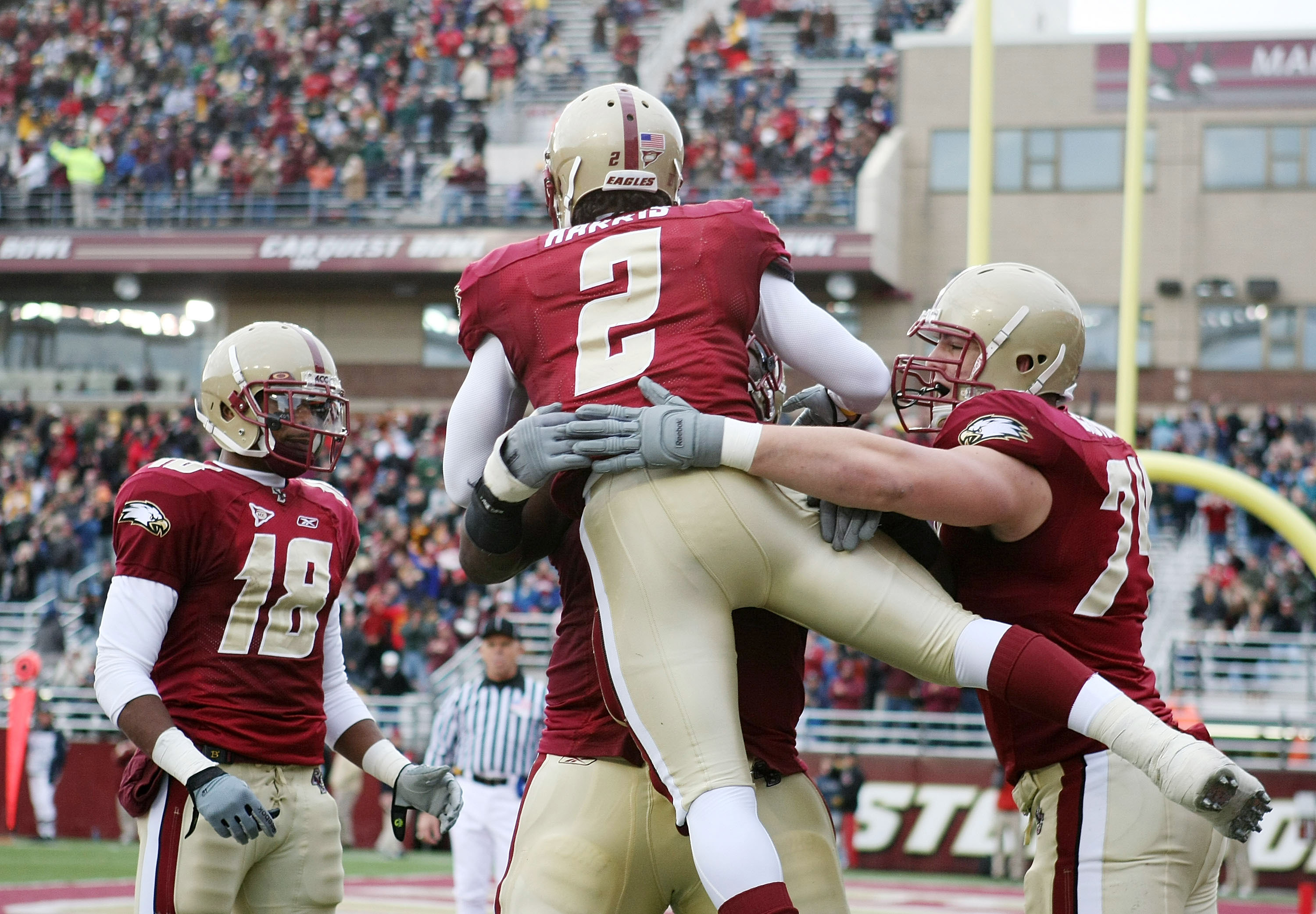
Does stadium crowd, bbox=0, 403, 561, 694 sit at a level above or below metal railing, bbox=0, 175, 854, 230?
below

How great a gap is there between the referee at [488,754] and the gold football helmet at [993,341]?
466 cm

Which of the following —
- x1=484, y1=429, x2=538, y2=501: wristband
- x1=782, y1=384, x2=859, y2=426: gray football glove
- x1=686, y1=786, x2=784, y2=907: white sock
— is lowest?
x1=686, y1=786, x2=784, y2=907: white sock

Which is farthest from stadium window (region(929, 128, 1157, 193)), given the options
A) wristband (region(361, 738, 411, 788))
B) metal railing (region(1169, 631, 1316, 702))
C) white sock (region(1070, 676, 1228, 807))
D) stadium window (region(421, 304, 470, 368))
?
white sock (region(1070, 676, 1228, 807))

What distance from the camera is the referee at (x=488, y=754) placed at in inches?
312

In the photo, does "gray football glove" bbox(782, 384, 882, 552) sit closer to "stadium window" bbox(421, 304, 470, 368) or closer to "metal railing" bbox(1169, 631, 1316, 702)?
"metal railing" bbox(1169, 631, 1316, 702)

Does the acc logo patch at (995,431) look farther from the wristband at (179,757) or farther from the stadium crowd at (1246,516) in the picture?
the stadium crowd at (1246,516)

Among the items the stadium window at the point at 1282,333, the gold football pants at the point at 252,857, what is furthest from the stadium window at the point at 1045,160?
the gold football pants at the point at 252,857

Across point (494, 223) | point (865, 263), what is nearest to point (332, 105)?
point (494, 223)

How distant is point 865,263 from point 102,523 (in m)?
10.7

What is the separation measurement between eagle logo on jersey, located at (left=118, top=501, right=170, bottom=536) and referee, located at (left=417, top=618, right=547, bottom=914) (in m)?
3.87

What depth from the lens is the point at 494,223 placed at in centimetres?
2372

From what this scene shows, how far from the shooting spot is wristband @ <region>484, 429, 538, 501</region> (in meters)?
Result: 3.19

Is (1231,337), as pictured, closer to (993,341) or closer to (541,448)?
(993,341)

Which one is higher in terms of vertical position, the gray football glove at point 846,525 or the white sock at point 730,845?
the gray football glove at point 846,525
